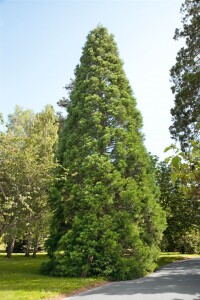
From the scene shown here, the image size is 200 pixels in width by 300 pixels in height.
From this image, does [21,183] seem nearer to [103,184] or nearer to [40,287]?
[103,184]

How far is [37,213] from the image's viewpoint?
21484 millimetres

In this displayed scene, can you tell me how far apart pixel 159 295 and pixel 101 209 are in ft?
22.1

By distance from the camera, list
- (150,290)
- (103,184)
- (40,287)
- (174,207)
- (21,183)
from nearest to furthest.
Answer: (150,290) → (40,287) → (21,183) → (103,184) → (174,207)

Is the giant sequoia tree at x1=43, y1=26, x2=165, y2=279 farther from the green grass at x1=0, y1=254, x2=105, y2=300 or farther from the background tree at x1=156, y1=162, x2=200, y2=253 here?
the background tree at x1=156, y1=162, x2=200, y2=253

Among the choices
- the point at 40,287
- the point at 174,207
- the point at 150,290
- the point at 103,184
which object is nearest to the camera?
the point at 150,290

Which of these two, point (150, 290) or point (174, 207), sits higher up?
point (174, 207)

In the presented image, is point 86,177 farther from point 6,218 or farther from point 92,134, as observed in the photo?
point 6,218

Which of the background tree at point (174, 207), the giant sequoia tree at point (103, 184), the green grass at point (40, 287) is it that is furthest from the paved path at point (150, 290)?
the background tree at point (174, 207)

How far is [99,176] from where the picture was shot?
61.6 ft

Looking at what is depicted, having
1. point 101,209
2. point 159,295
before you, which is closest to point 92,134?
point 101,209

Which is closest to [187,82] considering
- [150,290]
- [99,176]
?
[99,176]

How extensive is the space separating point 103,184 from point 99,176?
0.58 meters

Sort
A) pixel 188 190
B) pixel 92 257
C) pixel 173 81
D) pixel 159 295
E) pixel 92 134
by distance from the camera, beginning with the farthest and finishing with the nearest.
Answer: pixel 173 81 → pixel 92 134 → pixel 92 257 → pixel 159 295 → pixel 188 190

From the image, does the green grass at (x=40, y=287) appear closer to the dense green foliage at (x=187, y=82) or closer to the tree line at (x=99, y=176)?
the tree line at (x=99, y=176)
